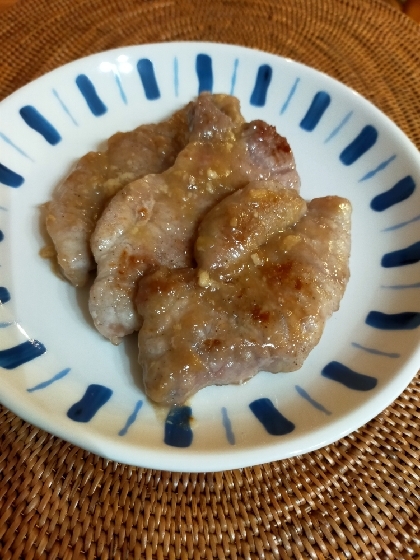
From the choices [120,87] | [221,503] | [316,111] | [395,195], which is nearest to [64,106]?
[120,87]

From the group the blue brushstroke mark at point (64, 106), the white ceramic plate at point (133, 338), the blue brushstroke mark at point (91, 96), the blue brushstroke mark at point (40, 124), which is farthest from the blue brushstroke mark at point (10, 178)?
the blue brushstroke mark at point (91, 96)

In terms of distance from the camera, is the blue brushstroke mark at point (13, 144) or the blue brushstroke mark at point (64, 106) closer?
the blue brushstroke mark at point (13, 144)

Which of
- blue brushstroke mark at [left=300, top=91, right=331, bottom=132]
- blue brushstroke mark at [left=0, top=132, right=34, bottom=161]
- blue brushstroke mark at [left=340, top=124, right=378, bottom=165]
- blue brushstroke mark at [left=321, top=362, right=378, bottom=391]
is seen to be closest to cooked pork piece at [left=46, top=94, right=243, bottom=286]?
blue brushstroke mark at [left=0, top=132, right=34, bottom=161]

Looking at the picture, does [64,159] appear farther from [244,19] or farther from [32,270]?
[244,19]

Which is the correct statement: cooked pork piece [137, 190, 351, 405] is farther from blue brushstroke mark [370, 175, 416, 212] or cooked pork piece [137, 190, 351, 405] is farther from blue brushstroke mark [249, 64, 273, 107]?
blue brushstroke mark [249, 64, 273, 107]

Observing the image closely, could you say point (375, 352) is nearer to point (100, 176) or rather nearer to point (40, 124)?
point (100, 176)

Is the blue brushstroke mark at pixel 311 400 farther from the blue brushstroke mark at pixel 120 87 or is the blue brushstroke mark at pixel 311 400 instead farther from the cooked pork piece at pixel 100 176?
the blue brushstroke mark at pixel 120 87
